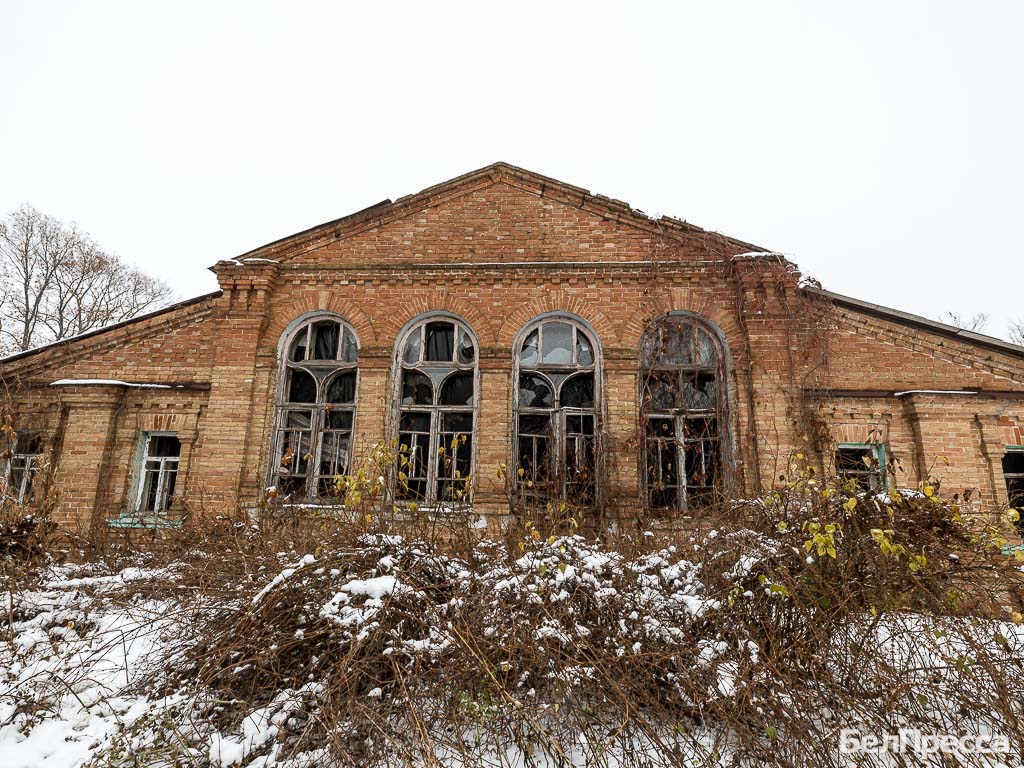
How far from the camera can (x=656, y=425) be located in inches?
385

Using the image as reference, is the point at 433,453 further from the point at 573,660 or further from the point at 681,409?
the point at 573,660

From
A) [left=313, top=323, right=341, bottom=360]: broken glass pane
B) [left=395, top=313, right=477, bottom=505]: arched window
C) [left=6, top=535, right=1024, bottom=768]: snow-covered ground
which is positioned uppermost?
[left=313, top=323, right=341, bottom=360]: broken glass pane

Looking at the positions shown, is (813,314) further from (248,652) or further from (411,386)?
(248,652)

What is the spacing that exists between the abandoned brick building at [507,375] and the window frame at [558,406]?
0.14 ft

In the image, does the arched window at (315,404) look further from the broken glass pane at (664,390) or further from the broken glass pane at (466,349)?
the broken glass pane at (664,390)

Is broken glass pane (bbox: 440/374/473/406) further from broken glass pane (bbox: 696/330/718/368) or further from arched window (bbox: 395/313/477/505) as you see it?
broken glass pane (bbox: 696/330/718/368)

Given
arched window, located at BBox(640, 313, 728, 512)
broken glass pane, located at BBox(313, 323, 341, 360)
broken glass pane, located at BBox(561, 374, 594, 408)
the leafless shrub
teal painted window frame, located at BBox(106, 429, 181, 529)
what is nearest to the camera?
the leafless shrub

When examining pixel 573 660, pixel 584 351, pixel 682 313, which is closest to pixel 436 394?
pixel 584 351

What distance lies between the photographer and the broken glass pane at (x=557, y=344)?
10.2m

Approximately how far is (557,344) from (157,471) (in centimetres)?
744

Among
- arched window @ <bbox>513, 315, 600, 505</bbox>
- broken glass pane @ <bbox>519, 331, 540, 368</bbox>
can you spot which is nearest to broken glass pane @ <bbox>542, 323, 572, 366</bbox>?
arched window @ <bbox>513, 315, 600, 505</bbox>

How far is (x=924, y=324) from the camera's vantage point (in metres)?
9.69

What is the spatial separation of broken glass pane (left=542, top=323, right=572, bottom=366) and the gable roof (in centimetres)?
223

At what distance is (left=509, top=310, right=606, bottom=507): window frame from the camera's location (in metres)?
9.32
